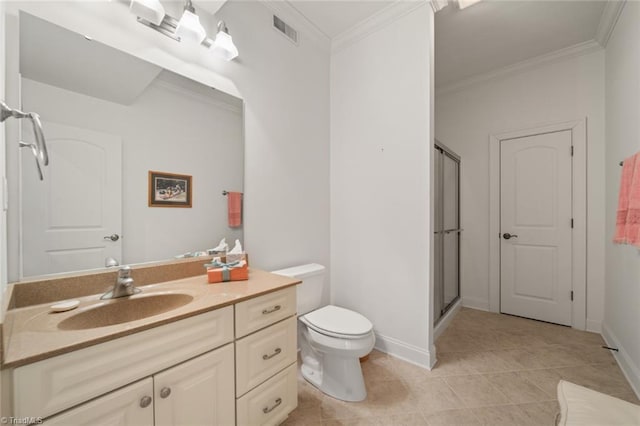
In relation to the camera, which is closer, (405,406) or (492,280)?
(405,406)

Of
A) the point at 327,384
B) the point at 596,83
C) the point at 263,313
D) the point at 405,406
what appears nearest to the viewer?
the point at 263,313

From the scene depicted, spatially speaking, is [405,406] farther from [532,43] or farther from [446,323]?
[532,43]

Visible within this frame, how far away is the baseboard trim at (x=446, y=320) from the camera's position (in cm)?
239

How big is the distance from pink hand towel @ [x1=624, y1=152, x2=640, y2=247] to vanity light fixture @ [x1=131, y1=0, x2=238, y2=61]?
8.35ft

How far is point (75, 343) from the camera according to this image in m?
0.75

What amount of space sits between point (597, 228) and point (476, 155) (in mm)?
1337

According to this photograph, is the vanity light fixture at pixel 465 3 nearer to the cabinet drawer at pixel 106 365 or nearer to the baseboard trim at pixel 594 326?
the cabinet drawer at pixel 106 365

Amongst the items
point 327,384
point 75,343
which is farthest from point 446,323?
point 75,343

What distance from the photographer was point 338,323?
1688mm

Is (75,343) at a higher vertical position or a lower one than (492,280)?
higher

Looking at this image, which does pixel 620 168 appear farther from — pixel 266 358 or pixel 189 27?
pixel 189 27

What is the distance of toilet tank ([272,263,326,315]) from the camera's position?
188 centimetres

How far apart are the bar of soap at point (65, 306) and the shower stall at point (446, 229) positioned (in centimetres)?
226

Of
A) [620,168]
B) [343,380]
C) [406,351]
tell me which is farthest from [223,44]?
[620,168]
